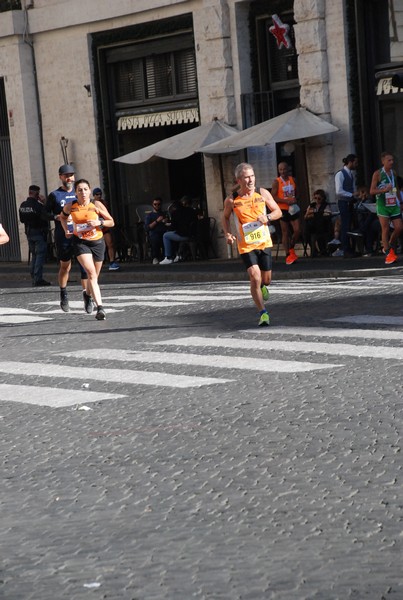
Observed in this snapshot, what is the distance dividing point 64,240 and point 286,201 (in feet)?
22.5

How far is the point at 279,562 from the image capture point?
5.77 m

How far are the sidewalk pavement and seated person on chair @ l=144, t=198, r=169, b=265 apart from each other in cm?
28

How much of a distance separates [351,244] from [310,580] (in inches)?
772

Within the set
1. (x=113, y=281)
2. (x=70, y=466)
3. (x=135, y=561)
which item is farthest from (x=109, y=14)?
(x=135, y=561)

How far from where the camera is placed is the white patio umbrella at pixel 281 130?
24.8 m

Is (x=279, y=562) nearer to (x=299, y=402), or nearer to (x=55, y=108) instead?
(x=299, y=402)

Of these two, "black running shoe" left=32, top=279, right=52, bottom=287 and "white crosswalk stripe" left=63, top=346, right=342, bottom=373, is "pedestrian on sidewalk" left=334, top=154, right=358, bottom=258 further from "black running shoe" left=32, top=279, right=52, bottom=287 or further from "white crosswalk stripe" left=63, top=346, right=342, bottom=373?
"white crosswalk stripe" left=63, top=346, right=342, bottom=373

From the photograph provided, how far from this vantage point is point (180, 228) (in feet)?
90.1

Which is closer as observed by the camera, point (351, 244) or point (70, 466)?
point (70, 466)

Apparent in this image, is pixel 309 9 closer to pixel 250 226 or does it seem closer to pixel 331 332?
pixel 250 226

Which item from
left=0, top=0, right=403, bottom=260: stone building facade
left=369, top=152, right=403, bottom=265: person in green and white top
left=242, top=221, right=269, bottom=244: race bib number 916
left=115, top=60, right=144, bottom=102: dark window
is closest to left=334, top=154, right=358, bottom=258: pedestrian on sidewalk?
left=0, top=0, right=403, bottom=260: stone building facade

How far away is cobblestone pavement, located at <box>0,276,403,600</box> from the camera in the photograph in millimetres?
5711

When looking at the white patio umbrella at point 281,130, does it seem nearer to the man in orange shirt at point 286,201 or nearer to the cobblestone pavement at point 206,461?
the man in orange shirt at point 286,201

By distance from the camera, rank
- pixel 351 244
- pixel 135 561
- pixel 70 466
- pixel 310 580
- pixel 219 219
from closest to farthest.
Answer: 1. pixel 310 580
2. pixel 135 561
3. pixel 70 466
4. pixel 351 244
5. pixel 219 219
